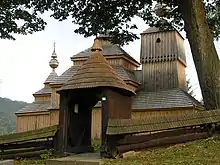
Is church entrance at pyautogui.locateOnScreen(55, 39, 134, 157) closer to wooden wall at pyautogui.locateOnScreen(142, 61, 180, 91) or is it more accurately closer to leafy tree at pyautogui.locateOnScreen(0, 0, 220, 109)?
leafy tree at pyautogui.locateOnScreen(0, 0, 220, 109)

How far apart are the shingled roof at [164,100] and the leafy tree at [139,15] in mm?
10557

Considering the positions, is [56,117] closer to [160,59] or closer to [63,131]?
[160,59]

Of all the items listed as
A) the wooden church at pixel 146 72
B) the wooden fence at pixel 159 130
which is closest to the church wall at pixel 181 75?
the wooden church at pixel 146 72

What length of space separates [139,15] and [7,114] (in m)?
60.5

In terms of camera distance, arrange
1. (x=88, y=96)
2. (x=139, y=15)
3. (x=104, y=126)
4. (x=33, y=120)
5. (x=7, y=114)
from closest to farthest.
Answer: (x=104, y=126)
(x=88, y=96)
(x=139, y=15)
(x=33, y=120)
(x=7, y=114)

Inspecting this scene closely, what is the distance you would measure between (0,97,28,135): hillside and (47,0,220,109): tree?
1584 inches

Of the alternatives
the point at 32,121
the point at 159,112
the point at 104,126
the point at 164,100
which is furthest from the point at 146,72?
the point at 104,126

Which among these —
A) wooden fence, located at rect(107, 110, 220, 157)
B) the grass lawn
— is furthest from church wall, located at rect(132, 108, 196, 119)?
the grass lawn

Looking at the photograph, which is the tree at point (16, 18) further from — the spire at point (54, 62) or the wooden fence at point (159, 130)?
the spire at point (54, 62)

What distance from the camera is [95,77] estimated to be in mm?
11531

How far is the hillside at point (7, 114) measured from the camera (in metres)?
58.5

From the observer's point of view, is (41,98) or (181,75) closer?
(181,75)

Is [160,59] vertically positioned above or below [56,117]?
above

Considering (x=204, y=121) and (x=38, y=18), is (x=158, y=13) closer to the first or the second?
(x=38, y=18)
